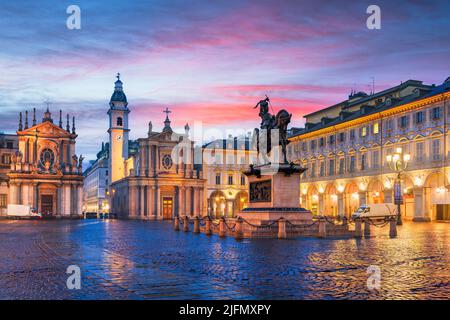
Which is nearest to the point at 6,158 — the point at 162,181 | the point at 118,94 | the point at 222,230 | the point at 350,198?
the point at 118,94

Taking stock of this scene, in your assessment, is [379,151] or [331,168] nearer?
[379,151]

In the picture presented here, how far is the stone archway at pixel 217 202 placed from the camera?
96250 mm

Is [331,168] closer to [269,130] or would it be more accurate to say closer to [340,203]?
[340,203]

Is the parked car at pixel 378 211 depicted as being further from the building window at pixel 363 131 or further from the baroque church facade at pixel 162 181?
the baroque church facade at pixel 162 181

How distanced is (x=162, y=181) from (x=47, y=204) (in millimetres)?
17945

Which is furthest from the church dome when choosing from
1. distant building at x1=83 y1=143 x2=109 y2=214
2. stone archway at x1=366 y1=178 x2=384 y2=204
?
stone archway at x1=366 y1=178 x2=384 y2=204

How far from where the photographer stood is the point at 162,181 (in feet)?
286

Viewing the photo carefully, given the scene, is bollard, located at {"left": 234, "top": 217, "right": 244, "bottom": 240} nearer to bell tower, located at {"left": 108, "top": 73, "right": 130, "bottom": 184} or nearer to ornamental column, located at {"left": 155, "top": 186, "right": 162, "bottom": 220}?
ornamental column, located at {"left": 155, "top": 186, "right": 162, "bottom": 220}

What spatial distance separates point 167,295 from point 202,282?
5.84 ft

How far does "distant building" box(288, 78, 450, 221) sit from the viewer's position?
5447 centimetres

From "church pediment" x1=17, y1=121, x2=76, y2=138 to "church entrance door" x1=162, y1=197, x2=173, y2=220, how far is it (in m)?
18.3

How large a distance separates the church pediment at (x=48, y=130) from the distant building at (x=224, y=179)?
2450 cm
